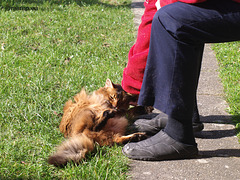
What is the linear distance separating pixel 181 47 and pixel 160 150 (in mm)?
842

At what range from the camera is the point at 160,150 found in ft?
8.63

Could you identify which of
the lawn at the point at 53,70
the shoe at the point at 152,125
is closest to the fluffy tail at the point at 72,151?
the lawn at the point at 53,70

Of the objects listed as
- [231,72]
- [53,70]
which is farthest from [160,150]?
[231,72]

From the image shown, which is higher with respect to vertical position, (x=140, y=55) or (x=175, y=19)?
(x=175, y=19)

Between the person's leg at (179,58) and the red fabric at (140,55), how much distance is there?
2.04ft

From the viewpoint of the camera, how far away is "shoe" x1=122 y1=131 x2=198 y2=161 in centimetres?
261

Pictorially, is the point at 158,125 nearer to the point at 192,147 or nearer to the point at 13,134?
the point at 192,147

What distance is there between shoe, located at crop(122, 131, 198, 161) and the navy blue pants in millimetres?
126

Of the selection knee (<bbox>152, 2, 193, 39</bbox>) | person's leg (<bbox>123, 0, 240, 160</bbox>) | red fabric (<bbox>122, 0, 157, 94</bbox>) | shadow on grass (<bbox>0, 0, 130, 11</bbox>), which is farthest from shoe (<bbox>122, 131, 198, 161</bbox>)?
shadow on grass (<bbox>0, 0, 130, 11</bbox>)

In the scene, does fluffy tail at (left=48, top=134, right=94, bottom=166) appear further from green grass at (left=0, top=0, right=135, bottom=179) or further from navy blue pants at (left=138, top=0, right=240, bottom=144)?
navy blue pants at (left=138, top=0, right=240, bottom=144)

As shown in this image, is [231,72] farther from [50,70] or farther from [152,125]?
[50,70]

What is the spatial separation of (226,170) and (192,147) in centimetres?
30

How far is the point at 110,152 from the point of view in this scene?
271 centimetres

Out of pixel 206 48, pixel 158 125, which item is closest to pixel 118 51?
pixel 206 48
